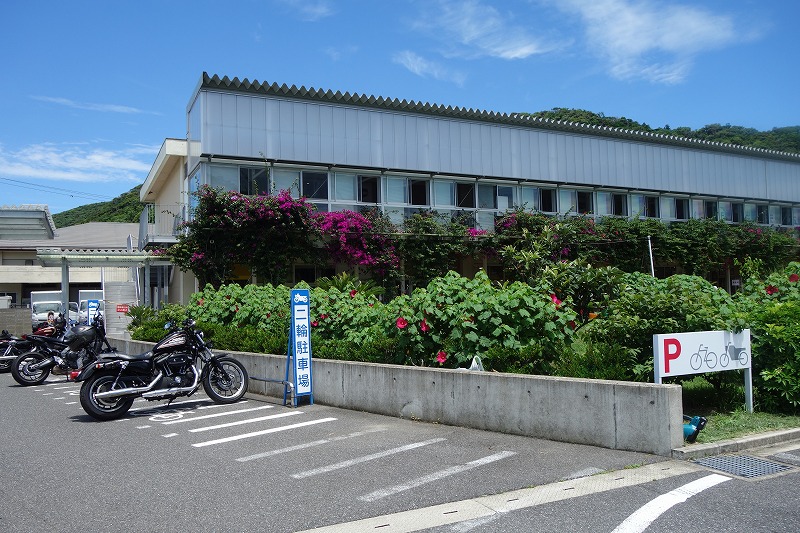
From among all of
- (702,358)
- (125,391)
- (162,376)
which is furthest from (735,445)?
(125,391)

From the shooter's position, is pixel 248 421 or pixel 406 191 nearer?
pixel 248 421

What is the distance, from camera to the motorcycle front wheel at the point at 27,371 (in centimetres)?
1405

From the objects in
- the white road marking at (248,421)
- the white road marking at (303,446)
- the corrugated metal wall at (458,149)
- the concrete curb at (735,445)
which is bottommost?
the white road marking at (248,421)

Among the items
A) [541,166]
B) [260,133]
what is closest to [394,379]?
[260,133]

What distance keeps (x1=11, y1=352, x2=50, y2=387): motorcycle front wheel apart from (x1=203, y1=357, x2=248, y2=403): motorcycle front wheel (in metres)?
5.83

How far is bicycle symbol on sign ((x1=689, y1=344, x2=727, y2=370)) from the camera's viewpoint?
299 inches

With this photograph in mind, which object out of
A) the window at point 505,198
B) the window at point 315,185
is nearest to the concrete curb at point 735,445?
the window at point 315,185

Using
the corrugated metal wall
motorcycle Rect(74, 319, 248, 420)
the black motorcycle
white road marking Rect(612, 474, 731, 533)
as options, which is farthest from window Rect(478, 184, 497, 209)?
white road marking Rect(612, 474, 731, 533)

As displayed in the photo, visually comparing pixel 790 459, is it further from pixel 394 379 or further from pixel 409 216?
pixel 409 216

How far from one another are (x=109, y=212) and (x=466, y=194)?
57.6 metres

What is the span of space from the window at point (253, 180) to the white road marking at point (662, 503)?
18.0 m

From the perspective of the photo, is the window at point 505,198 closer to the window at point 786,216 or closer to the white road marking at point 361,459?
the window at point 786,216

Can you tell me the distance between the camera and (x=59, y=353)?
1465cm

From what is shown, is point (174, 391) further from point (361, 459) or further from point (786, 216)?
point (786, 216)
